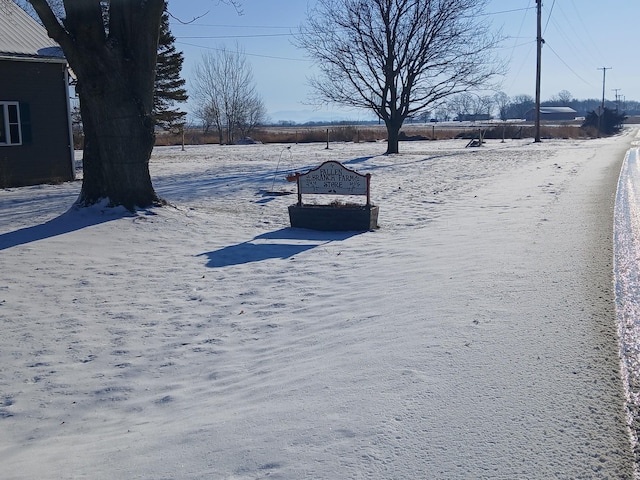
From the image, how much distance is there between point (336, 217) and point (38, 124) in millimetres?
11373

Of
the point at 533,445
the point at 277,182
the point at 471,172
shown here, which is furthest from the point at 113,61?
the point at 471,172

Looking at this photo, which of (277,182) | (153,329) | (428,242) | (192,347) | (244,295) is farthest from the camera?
(277,182)

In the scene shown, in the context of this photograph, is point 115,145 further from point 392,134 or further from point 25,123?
point 392,134

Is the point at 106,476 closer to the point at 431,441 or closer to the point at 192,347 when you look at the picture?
the point at 431,441

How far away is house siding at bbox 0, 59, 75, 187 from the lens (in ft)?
57.4

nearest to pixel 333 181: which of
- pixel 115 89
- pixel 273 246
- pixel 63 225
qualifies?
pixel 273 246

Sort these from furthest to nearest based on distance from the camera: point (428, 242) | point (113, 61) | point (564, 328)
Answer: point (113, 61) < point (428, 242) < point (564, 328)

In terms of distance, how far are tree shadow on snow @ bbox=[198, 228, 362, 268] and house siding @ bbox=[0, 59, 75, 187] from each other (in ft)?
33.0

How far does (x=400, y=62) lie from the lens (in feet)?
106

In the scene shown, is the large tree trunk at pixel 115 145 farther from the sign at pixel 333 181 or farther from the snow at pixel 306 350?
the sign at pixel 333 181

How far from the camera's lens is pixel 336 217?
1080cm

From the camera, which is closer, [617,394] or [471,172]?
[617,394]

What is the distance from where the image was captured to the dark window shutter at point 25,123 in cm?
1788

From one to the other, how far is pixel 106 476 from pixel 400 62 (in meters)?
30.7
